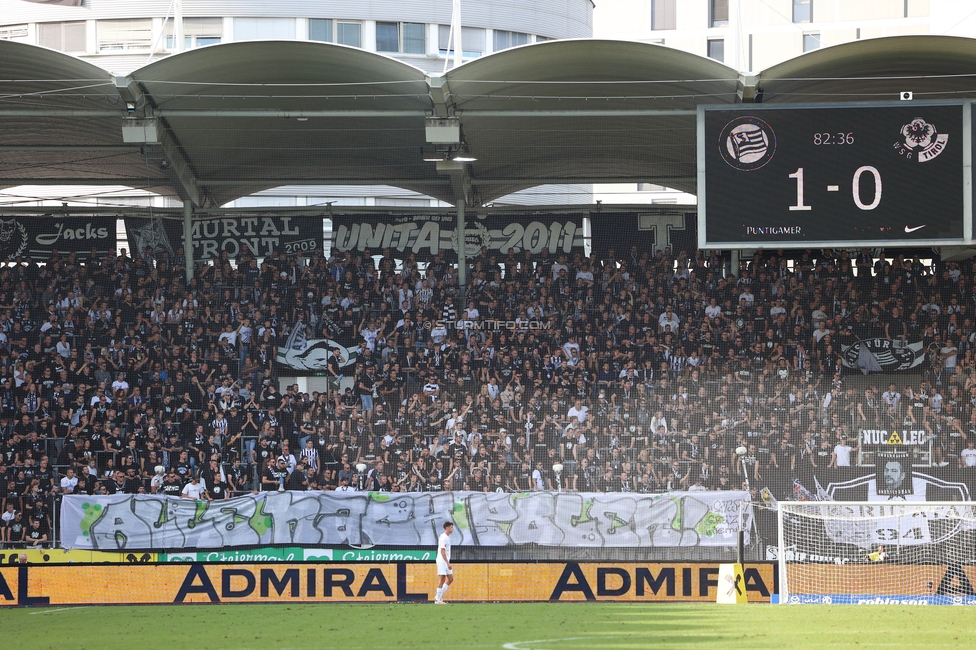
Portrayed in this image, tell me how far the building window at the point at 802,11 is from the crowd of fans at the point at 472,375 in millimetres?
34741

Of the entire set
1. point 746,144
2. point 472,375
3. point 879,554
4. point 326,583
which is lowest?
point 326,583

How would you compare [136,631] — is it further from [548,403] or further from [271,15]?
[271,15]

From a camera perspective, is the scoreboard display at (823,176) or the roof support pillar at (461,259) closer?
the scoreboard display at (823,176)

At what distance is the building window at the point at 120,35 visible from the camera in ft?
143

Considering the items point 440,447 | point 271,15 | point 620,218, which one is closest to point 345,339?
point 440,447

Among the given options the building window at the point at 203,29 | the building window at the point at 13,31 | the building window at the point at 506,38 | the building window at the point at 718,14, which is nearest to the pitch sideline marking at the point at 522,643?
the building window at the point at 506,38

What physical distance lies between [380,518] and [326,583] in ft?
5.49

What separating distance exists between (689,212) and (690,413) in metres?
4.93

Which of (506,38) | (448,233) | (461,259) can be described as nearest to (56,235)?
(448,233)

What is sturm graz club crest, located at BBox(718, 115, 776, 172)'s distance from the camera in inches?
747

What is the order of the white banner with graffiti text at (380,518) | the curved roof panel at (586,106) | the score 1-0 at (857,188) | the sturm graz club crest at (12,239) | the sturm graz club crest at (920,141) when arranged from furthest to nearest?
the sturm graz club crest at (12,239) → the white banner with graffiti text at (380,518) → the curved roof panel at (586,106) → the score 1-0 at (857,188) → the sturm graz club crest at (920,141)

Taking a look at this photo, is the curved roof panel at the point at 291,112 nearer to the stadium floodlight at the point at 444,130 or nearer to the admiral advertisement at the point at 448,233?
the stadium floodlight at the point at 444,130

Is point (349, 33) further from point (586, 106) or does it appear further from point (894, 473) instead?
point (894, 473)

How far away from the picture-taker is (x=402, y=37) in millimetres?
43781
